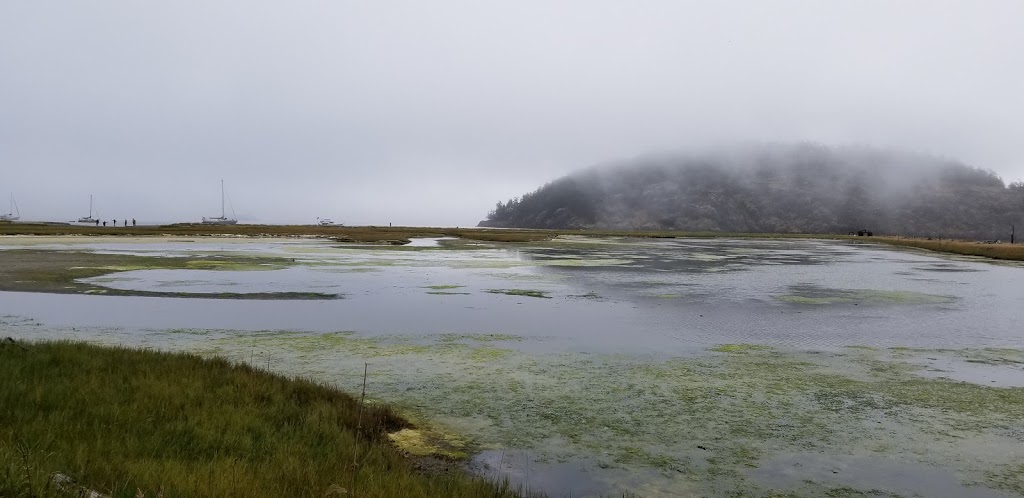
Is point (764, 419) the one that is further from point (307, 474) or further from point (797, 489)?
point (307, 474)

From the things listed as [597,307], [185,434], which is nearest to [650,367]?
[185,434]

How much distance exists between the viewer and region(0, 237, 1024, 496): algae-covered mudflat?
8945 mm

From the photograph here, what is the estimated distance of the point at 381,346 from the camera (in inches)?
672

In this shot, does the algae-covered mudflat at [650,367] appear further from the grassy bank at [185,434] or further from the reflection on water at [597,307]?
the grassy bank at [185,434]

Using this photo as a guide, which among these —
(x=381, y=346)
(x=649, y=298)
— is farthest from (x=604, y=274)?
(x=381, y=346)

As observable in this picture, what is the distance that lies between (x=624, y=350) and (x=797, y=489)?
29.2ft

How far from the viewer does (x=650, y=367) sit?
15.0m

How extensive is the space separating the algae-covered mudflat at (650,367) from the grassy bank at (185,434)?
1497mm

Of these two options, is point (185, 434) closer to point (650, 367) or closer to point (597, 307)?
point (650, 367)

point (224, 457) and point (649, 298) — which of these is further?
point (649, 298)

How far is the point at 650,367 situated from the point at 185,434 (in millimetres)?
10522

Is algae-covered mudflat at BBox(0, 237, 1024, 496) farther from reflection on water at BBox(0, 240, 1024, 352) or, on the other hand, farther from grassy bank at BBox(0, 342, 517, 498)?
grassy bank at BBox(0, 342, 517, 498)

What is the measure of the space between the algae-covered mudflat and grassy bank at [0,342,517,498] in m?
1.50

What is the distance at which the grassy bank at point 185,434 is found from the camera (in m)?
5.64
